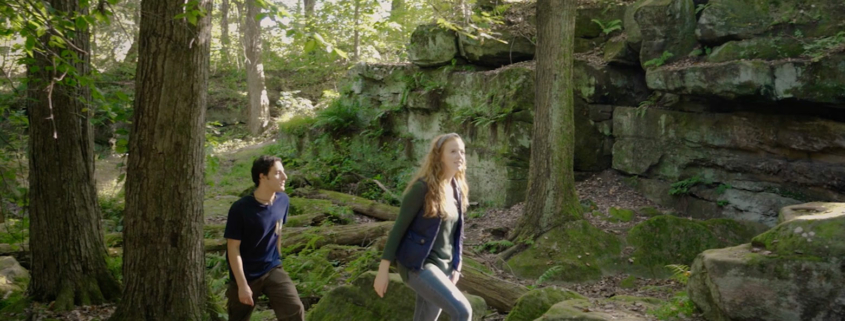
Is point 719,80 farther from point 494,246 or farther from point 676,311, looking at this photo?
point 676,311

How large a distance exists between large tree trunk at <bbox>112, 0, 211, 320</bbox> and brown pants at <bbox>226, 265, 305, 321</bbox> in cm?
88

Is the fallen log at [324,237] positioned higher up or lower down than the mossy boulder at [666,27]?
lower down

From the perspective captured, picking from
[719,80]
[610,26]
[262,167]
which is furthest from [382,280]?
[610,26]

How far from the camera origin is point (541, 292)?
20.7 ft

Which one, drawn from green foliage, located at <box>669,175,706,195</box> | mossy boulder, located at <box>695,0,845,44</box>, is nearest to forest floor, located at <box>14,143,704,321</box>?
green foliage, located at <box>669,175,706,195</box>

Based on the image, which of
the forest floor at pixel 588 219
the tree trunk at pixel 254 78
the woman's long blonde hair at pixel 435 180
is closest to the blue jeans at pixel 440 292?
the woman's long blonde hair at pixel 435 180

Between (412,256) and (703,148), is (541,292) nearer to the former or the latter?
(412,256)

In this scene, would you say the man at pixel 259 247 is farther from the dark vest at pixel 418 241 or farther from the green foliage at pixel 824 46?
the green foliage at pixel 824 46

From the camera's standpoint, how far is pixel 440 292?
424 cm

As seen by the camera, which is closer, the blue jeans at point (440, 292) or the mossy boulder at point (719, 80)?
the blue jeans at point (440, 292)

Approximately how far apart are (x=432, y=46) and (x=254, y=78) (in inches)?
446

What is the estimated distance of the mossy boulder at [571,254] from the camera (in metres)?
9.42

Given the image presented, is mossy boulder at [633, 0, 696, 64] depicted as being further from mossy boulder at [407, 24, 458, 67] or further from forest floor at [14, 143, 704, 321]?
mossy boulder at [407, 24, 458, 67]

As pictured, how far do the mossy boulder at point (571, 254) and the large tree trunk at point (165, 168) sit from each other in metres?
5.50
